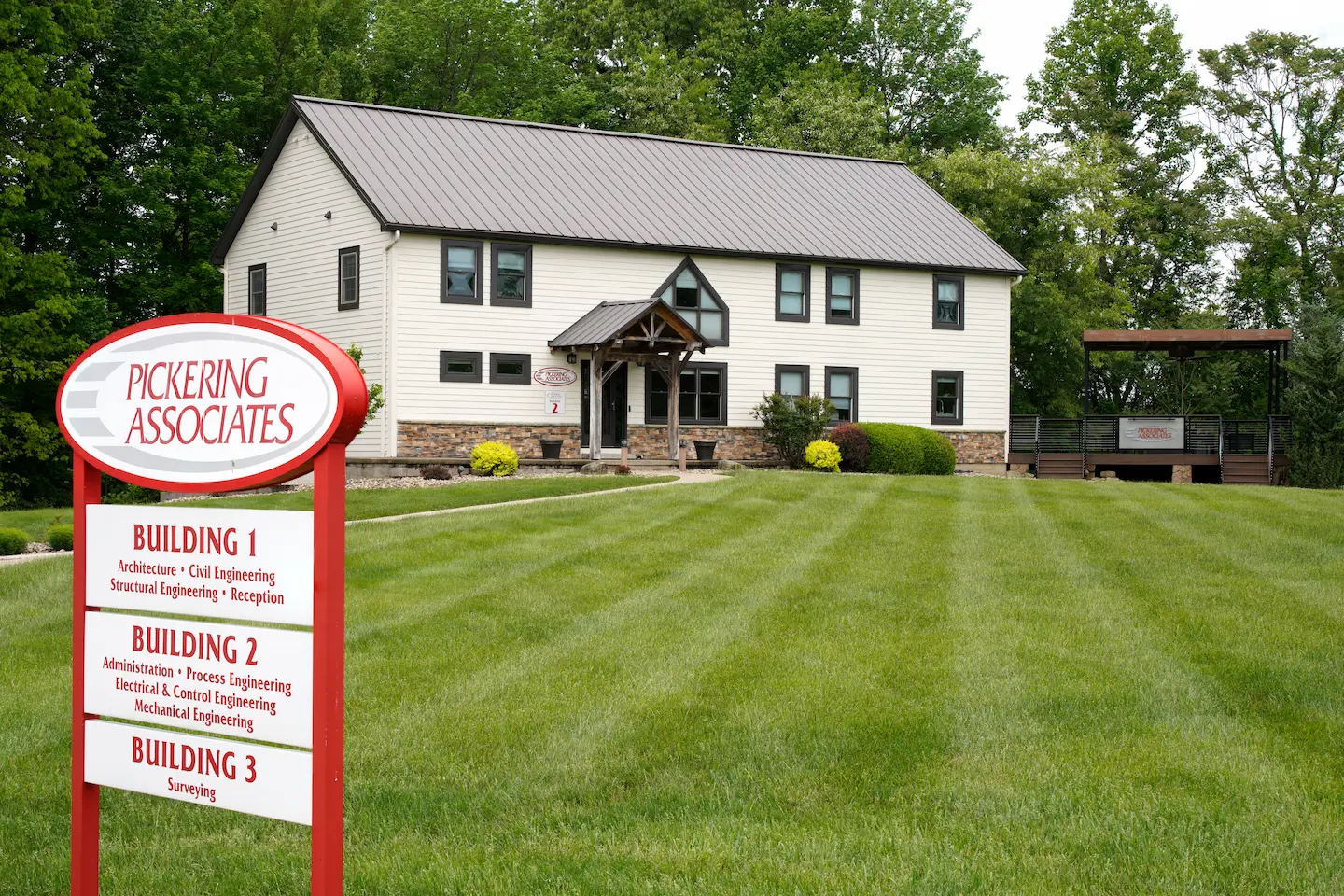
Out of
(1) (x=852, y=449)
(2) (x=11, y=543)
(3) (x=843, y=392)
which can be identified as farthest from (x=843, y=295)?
(2) (x=11, y=543)

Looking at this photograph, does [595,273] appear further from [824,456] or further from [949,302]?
[949,302]

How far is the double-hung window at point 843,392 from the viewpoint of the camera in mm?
33031

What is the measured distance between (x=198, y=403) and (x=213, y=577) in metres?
0.57

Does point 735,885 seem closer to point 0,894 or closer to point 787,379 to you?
point 0,894

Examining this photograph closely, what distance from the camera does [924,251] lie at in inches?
1339

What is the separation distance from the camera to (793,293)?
107 feet

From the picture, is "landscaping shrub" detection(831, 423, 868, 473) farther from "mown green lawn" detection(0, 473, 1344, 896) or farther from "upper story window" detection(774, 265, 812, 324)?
"mown green lawn" detection(0, 473, 1344, 896)

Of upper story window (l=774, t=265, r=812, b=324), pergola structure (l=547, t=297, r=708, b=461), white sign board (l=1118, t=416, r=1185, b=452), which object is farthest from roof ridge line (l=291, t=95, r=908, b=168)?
white sign board (l=1118, t=416, r=1185, b=452)

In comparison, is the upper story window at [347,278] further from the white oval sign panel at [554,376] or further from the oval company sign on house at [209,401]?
the oval company sign on house at [209,401]

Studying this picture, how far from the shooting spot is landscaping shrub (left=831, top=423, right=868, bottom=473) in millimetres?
29734

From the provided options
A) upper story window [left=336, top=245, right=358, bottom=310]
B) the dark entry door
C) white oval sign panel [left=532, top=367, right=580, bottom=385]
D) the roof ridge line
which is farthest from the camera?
the roof ridge line

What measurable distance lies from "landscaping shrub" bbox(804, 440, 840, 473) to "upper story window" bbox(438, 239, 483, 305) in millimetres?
7911

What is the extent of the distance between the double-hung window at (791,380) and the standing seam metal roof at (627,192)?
8.75 feet

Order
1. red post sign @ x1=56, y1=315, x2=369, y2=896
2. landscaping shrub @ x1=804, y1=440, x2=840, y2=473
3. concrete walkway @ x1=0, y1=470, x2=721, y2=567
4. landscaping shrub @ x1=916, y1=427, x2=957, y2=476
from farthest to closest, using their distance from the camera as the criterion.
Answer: landscaping shrub @ x1=916, y1=427, x2=957, y2=476 < landscaping shrub @ x1=804, y1=440, x2=840, y2=473 < concrete walkway @ x1=0, y1=470, x2=721, y2=567 < red post sign @ x1=56, y1=315, x2=369, y2=896
